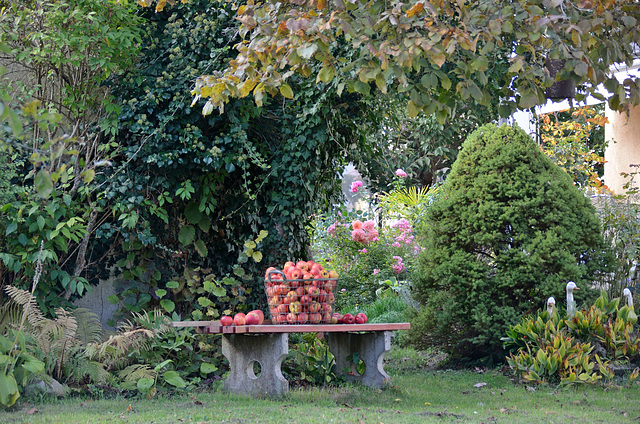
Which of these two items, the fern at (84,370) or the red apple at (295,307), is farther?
the fern at (84,370)

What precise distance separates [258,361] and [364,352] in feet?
2.99

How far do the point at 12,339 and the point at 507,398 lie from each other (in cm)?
351

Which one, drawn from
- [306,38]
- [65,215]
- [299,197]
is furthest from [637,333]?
[65,215]

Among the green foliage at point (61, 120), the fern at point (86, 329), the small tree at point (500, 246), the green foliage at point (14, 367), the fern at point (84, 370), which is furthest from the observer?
the small tree at point (500, 246)

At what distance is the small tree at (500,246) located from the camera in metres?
5.88

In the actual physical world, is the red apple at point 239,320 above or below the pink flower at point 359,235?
below

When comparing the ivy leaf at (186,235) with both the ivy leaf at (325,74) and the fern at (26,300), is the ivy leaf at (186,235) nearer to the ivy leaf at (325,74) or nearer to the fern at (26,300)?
the fern at (26,300)

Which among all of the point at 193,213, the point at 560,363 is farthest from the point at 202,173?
the point at 560,363

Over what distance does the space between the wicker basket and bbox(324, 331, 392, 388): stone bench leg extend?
53 cm

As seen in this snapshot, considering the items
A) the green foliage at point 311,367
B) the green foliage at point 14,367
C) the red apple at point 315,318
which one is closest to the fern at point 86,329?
the green foliage at point 14,367

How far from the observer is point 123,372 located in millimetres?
4988

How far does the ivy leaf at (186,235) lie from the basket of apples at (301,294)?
1.66 metres

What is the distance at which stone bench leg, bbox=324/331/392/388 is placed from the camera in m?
5.09

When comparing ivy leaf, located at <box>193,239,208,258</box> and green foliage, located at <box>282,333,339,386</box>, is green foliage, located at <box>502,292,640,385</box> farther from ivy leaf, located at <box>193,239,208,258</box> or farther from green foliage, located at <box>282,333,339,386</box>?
ivy leaf, located at <box>193,239,208,258</box>
